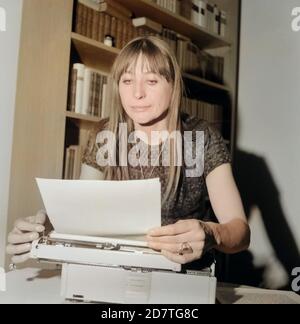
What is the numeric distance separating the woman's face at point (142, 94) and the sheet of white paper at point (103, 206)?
0.49 meters

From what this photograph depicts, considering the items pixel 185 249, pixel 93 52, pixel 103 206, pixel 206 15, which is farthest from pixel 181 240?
pixel 206 15

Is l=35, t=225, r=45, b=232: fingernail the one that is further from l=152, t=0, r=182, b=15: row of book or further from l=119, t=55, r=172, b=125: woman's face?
l=152, t=0, r=182, b=15: row of book

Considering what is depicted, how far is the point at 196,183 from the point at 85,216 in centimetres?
43

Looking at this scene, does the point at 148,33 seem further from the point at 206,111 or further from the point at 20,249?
the point at 20,249

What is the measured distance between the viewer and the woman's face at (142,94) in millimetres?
1082

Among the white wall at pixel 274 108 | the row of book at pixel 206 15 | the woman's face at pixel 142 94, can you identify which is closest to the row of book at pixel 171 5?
the row of book at pixel 206 15

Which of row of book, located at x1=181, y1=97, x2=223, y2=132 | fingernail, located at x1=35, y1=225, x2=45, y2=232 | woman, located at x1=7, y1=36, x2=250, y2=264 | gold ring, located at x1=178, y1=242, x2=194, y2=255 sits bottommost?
gold ring, located at x1=178, y1=242, x2=194, y2=255

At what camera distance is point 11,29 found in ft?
3.57

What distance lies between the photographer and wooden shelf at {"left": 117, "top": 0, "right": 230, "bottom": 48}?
1.47 metres

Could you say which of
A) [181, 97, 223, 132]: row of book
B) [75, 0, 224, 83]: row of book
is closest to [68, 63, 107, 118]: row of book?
[75, 0, 224, 83]: row of book

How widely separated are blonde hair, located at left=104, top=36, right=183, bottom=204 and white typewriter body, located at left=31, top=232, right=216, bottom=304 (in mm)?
418

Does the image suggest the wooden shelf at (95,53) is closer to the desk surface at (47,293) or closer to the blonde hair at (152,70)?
the blonde hair at (152,70)
